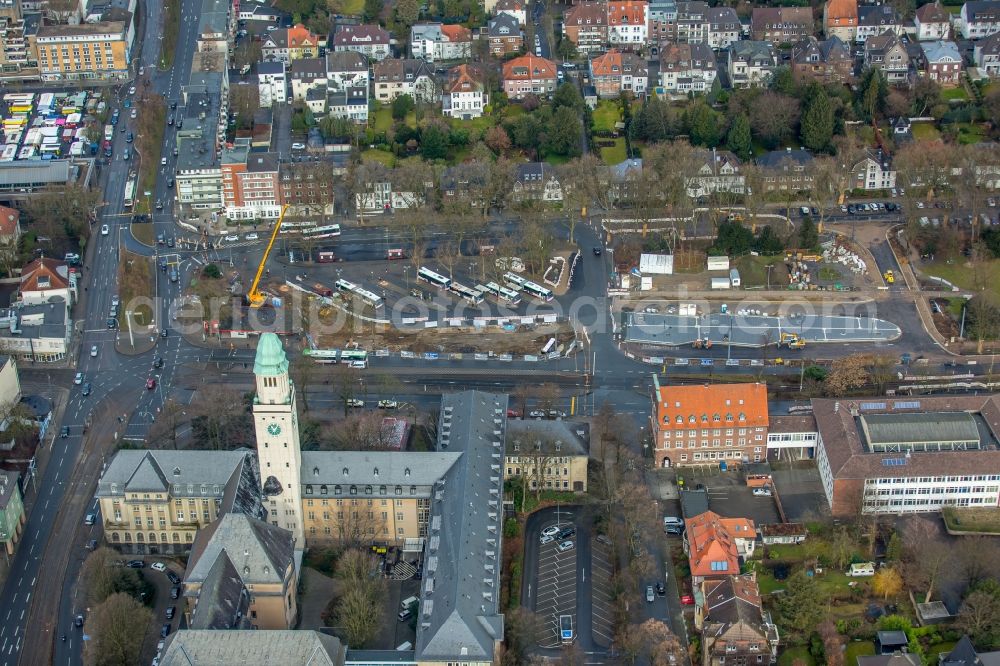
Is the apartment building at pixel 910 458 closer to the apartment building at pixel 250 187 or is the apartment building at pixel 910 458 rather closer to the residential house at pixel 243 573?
the residential house at pixel 243 573

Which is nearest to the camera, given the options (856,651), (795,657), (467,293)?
(795,657)

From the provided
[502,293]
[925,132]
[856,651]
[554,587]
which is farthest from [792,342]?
[925,132]

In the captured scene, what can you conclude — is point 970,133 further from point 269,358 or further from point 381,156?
point 269,358

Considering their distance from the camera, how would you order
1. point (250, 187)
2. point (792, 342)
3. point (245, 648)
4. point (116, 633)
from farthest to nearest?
1. point (250, 187)
2. point (792, 342)
3. point (116, 633)
4. point (245, 648)

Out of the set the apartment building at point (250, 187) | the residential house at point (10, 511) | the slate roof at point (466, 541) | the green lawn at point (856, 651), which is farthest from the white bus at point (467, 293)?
the green lawn at point (856, 651)

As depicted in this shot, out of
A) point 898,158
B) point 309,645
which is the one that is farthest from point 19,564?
point 898,158

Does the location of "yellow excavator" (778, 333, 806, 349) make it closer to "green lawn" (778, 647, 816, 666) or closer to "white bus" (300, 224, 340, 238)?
"green lawn" (778, 647, 816, 666)
